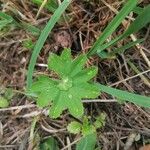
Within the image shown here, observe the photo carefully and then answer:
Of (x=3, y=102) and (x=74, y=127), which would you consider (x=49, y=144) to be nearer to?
(x=74, y=127)

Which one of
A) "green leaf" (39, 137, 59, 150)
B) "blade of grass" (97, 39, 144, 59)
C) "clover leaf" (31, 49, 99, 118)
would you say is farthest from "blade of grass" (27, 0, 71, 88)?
"green leaf" (39, 137, 59, 150)

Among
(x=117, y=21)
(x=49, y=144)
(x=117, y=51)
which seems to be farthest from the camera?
(x=49, y=144)

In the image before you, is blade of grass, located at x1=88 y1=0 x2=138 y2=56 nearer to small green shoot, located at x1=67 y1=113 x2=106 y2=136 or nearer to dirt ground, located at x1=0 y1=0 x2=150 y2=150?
dirt ground, located at x1=0 y1=0 x2=150 y2=150

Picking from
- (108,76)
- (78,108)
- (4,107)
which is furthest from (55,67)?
(4,107)

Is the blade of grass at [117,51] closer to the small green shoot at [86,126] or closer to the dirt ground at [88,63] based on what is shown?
the dirt ground at [88,63]

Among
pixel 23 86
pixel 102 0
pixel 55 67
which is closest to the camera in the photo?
pixel 55 67

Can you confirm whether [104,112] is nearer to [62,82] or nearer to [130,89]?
[130,89]

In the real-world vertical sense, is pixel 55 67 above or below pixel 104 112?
above

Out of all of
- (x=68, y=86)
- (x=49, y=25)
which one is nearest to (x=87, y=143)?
(x=68, y=86)
